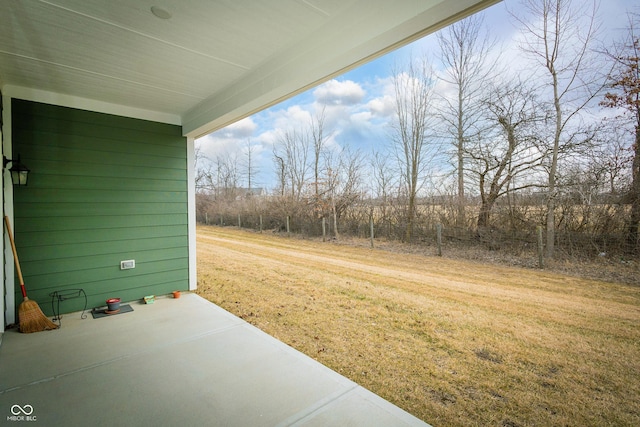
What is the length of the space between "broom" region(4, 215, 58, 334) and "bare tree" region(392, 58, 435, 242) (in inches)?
246

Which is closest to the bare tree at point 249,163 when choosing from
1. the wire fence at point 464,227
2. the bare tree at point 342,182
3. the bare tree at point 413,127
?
the wire fence at point 464,227

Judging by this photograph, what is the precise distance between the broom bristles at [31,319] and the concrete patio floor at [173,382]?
3.1 inches

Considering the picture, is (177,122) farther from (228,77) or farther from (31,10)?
(31,10)

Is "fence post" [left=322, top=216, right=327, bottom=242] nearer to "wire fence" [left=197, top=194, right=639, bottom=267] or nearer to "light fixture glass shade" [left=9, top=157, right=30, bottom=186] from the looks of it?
"wire fence" [left=197, top=194, right=639, bottom=267]

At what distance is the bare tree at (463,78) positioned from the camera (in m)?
5.88

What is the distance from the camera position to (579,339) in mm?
2219

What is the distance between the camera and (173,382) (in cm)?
183

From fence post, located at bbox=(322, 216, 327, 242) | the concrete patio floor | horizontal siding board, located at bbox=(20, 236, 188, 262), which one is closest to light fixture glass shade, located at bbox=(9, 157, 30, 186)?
horizontal siding board, located at bbox=(20, 236, 188, 262)

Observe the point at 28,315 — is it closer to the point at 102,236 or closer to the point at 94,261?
the point at 94,261

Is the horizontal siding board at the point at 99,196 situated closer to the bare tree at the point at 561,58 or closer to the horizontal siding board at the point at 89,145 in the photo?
the horizontal siding board at the point at 89,145

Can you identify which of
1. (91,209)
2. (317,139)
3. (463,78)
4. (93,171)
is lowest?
(91,209)

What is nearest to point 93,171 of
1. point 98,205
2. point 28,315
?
point 98,205

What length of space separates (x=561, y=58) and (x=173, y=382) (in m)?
5.73

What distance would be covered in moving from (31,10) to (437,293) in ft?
13.9
